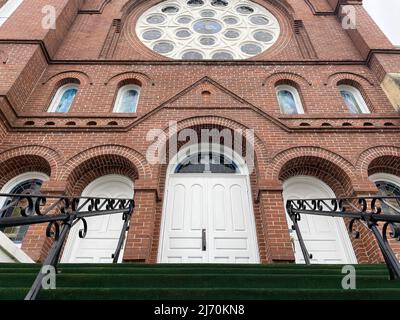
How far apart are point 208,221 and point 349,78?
5.77 metres

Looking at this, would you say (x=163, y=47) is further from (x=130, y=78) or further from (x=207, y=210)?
(x=207, y=210)

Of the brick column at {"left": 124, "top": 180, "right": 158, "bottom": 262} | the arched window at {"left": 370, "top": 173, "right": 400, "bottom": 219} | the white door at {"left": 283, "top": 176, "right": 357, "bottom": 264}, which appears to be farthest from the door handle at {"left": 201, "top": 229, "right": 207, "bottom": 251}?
the arched window at {"left": 370, "top": 173, "right": 400, "bottom": 219}

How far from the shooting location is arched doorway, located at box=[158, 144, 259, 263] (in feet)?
18.5

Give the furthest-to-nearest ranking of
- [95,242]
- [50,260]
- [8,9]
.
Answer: [8,9] → [95,242] → [50,260]

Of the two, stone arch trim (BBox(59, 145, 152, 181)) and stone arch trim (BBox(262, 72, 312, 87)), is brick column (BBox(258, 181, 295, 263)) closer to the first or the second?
stone arch trim (BBox(59, 145, 152, 181))

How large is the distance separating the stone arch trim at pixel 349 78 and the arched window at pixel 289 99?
0.85m

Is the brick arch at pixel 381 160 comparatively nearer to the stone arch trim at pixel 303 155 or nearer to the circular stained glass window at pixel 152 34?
the stone arch trim at pixel 303 155

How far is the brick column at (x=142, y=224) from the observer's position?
5066 mm

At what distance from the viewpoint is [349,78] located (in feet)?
27.7

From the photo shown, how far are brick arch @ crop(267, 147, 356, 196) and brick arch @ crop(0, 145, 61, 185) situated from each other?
449 cm

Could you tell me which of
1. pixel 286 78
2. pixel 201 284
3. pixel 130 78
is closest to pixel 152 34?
pixel 130 78

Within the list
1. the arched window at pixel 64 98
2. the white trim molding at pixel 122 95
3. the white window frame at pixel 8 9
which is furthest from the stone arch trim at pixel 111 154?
the white window frame at pixel 8 9

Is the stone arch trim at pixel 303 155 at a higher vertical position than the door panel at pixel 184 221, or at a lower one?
higher
